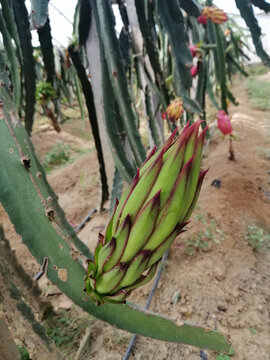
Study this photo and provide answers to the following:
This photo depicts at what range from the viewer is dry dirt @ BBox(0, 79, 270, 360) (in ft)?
3.13

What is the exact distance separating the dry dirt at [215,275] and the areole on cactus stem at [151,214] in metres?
0.66

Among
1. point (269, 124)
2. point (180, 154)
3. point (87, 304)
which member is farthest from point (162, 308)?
point (269, 124)

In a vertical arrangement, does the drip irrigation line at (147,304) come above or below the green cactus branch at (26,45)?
below

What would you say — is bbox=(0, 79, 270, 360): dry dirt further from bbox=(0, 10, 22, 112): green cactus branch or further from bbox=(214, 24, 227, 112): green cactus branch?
bbox=(0, 10, 22, 112): green cactus branch

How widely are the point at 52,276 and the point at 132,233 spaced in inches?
4.8

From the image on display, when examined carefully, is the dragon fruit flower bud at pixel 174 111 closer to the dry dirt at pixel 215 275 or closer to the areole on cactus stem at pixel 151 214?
the dry dirt at pixel 215 275

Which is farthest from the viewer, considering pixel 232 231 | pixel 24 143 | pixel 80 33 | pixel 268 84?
pixel 268 84

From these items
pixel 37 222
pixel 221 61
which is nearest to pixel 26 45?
pixel 37 222

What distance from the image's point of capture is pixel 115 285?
15.4 inches

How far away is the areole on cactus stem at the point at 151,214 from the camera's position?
367mm

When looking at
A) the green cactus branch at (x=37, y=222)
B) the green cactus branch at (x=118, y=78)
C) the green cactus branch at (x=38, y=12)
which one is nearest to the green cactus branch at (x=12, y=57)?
the green cactus branch at (x=38, y=12)

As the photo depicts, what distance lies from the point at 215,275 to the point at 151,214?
923mm

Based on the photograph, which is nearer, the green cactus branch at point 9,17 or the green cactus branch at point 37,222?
the green cactus branch at point 37,222

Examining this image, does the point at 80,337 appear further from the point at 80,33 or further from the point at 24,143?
the point at 80,33
